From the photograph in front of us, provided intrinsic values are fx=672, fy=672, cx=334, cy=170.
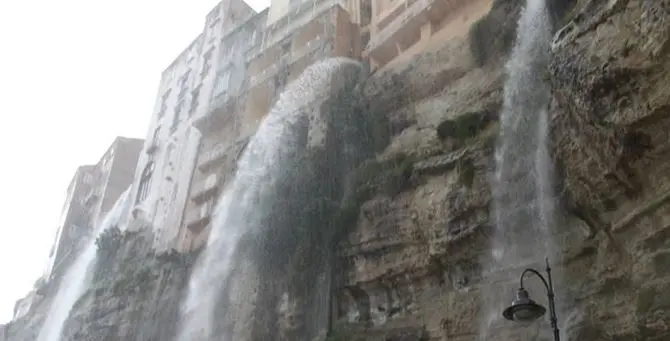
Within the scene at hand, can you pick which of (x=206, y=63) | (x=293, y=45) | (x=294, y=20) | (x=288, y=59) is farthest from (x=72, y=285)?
(x=294, y=20)

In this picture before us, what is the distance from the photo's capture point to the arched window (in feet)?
104

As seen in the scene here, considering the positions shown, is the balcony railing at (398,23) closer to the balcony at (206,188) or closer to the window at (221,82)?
the balcony at (206,188)

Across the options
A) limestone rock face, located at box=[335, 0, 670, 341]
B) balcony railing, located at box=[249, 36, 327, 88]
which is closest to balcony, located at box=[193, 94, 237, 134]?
balcony railing, located at box=[249, 36, 327, 88]

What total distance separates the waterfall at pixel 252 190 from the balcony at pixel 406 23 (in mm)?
1044

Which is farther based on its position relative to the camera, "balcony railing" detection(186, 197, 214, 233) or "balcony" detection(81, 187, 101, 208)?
"balcony" detection(81, 187, 101, 208)

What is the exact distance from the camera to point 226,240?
20.9m

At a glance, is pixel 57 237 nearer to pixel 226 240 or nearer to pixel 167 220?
pixel 167 220

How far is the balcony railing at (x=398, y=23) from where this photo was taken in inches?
804

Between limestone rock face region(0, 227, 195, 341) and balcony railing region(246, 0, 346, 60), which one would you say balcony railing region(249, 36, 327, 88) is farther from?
limestone rock face region(0, 227, 195, 341)

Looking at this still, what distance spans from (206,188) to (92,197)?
20.8 m

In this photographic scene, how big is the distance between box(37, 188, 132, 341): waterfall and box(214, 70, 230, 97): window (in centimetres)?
Result: 766

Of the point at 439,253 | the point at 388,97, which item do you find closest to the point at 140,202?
the point at 388,97

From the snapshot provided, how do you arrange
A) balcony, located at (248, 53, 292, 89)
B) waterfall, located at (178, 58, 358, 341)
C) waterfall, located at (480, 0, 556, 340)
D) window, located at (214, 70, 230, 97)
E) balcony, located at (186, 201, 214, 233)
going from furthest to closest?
window, located at (214, 70, 230, 97)
balcony, located at (186, 201, 214, 233)
balcony, located at (248, 53, 292, 89)
waterfall, located at (178, 58, 358, 341)
waterfall, located at (480, 0, 556, 340)

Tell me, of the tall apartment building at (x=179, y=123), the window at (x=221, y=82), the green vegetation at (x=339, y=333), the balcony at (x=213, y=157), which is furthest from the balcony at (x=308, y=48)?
the green vegetation at (x=339, y=333)
